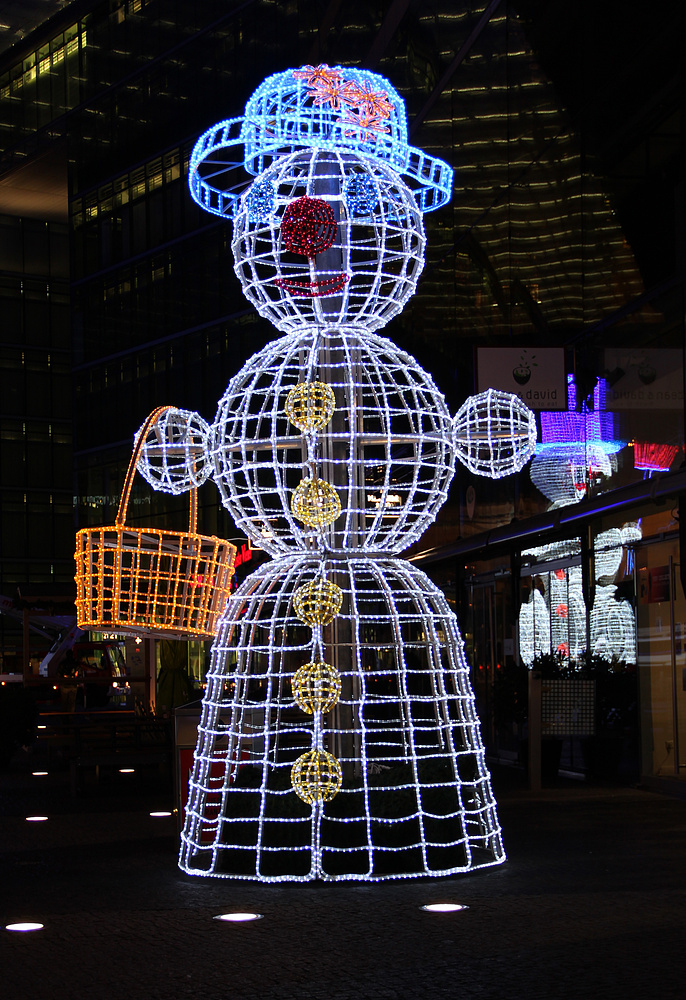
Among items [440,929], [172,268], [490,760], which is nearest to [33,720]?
[490,760]

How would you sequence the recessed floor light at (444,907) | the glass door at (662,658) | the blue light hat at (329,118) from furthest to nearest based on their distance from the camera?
the glass door at (662,658), the blue light hat at (329,118), the recessed floor light at (444,907)

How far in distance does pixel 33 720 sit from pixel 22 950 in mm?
11816

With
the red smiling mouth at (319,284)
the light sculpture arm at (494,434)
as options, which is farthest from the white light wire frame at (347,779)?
the red smiling mouth at (319,284)

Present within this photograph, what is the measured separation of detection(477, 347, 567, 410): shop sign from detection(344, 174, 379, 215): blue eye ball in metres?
6.51

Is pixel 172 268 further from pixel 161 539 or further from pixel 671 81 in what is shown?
pixel 161 539

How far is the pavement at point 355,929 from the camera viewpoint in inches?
197

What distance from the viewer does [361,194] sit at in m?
7.65

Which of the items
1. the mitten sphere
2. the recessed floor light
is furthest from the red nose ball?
the recessed floor light

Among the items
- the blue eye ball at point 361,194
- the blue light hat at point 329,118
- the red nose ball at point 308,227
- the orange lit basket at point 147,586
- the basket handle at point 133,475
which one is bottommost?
the orange lit basket at point 147,586

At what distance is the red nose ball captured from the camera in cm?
691

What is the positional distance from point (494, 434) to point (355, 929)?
2.92 metres

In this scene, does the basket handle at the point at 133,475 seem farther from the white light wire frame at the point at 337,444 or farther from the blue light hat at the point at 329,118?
the blue light hat at the point at 329,118

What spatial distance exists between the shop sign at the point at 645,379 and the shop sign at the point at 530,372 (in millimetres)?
550

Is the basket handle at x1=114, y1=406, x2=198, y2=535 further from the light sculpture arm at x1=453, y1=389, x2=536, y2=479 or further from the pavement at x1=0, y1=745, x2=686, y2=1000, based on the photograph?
the pavement at x1=0, y1=745, x2=686, y2=1000
